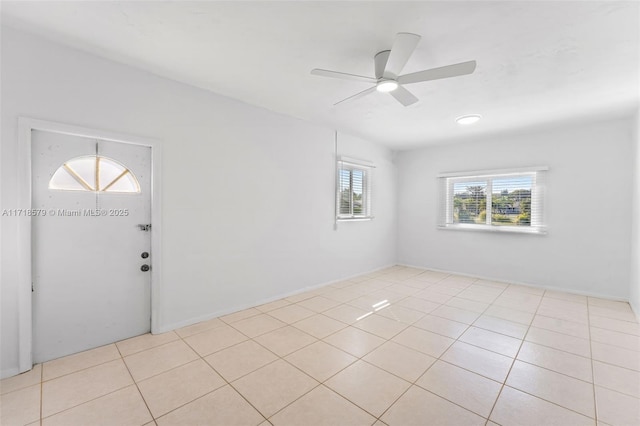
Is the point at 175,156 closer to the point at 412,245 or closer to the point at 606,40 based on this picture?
the point at 606,40

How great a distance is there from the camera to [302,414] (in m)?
1.74

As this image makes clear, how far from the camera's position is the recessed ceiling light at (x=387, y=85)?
2.35 m

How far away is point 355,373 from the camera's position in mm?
2178

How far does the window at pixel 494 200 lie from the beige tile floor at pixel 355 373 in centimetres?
172

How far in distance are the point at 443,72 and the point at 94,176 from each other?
319cm

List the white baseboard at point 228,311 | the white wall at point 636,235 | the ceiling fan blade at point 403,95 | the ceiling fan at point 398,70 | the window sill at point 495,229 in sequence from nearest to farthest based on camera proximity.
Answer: the ceiling fan at point 398,70
the ceiling fan blade at point 403,95
the white baseboard at point 228,311
the white wall at point 636,235
the window sill at point 495,229

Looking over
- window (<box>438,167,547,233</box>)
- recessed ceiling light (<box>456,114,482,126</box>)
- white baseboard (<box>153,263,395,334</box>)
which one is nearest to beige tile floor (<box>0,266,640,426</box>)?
white baseboard (<box>153,263,395,334</box>)

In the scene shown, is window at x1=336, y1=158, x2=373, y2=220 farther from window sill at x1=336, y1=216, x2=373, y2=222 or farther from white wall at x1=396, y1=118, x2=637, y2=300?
white wall at x1=396, y1=118, x2=637, y2=300

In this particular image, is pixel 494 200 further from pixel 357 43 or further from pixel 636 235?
pixel 357 43

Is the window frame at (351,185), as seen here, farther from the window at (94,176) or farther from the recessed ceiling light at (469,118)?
the window at (94,176)

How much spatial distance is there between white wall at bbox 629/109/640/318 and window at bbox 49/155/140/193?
5910 millimetres

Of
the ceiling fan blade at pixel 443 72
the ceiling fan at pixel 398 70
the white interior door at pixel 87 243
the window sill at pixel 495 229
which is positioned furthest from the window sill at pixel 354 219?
the white interior door at pixel 87 243

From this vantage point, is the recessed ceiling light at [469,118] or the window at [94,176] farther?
the recessed ceiling light at [469,118]

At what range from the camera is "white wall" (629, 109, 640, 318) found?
3381mm
